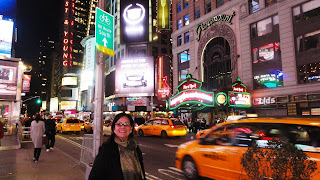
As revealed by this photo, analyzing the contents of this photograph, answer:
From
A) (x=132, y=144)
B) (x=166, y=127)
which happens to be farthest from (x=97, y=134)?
(x=166, y=127)

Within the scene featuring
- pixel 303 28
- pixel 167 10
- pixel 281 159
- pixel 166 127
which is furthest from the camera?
pixel 167 10

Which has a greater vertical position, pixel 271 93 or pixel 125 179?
pixel 271 93

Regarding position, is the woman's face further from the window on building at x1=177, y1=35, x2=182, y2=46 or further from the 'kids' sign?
the window on building at x1=177, y1=35, x2=182, y2=46

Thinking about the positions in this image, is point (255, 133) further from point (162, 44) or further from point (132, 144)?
point (162, 44)

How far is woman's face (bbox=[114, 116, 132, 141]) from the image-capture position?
2.95 meters

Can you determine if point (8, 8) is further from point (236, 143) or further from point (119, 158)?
point (119, 158)

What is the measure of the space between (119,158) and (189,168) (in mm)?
5320

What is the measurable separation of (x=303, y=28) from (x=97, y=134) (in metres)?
24.0

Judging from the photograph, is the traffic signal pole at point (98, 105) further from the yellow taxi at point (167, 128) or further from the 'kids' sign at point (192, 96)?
Answer: the 'kids' sign at point (192, 96)

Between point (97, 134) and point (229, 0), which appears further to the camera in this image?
point (229, 0)

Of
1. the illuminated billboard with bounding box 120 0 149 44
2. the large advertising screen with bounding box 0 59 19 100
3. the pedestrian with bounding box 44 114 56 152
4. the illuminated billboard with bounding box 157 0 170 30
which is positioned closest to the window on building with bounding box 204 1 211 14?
the illuminated billboard with bounding box 157 0 170 30

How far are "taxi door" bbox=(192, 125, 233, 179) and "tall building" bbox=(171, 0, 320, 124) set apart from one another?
1907 centimetres

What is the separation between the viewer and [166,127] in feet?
67.2

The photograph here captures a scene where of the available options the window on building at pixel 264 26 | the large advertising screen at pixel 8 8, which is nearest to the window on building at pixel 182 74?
the window on building at pixel 264 26
